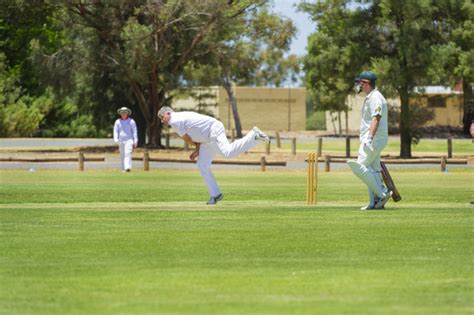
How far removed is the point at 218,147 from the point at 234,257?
8.02 metres

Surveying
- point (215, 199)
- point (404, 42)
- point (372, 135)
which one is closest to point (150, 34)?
point (404, 42)

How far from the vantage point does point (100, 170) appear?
40531 mm

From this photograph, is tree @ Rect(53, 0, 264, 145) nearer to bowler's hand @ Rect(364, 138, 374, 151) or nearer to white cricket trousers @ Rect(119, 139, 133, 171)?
white cricket trousers @ Rect(119, 139, 133, 171)

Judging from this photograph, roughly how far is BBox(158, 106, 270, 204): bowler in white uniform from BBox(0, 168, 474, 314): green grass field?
93 cm

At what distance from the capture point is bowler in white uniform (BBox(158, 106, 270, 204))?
68.0 feet

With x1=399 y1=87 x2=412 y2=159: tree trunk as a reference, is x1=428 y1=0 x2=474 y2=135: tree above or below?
above

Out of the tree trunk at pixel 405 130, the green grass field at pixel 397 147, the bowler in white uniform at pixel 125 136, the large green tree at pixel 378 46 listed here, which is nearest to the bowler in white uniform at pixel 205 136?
the bowler in white uniform at pixel 125 136

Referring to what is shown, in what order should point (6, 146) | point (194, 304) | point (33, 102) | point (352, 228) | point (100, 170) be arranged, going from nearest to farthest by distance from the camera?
point (194, 304) < point (352, 228) < point (100, 170) < point (6, 146) < point (33, 102)

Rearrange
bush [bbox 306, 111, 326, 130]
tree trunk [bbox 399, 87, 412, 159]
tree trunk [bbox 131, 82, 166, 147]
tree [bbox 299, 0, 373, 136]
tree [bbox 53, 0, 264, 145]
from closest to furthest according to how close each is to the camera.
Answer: tree [bbox 299, 0, 373, 136], tree trunk [bbox 399, 87, 412, 159], tree [bbox 53, 0, 264, 145], tree trunk [bbox 131, 82, 166, 147], bush [bbox 306, 111, 326, 130]

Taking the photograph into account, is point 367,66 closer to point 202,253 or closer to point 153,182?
point 153,182

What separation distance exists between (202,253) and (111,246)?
4.13 feet

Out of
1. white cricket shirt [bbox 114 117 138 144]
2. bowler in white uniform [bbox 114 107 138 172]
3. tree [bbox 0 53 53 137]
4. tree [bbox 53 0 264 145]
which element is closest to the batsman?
bowler in white uniform [bbox 114 107 138 172]

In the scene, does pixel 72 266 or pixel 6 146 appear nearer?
pixel 72 266

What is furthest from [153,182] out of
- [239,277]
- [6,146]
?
[6,146]
